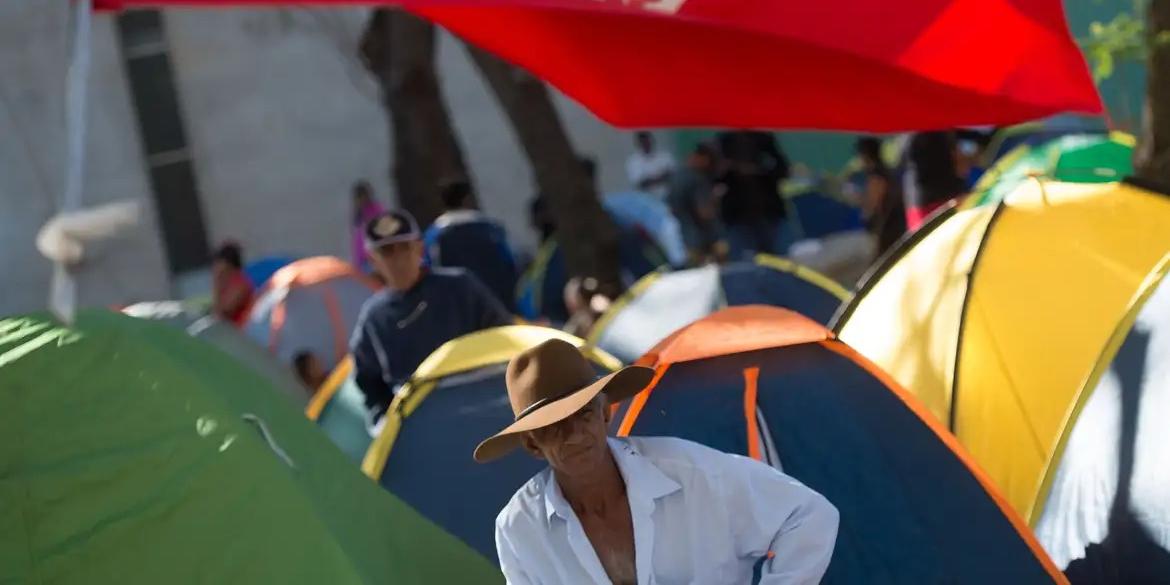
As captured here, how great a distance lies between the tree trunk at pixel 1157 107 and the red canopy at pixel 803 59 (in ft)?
10.1

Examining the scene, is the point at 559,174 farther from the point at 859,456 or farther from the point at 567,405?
the point at 567,405

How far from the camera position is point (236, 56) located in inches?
792

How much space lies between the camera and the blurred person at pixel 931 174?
9117mm

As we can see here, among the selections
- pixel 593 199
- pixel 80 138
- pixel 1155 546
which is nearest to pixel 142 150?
pixel 593 199

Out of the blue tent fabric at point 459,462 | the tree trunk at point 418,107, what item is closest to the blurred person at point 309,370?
the tree trunk at point 418,107

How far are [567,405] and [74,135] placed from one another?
138cm

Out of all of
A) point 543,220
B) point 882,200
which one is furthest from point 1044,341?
point 543,220

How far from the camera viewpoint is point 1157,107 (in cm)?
725

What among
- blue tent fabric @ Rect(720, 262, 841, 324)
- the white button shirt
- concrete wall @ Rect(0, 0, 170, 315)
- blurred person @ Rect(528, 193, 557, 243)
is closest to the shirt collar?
the white button shirt

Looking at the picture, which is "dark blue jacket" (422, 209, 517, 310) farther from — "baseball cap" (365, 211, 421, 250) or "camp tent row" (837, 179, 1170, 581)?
"camp tent row" (837, 179, 1170, 581)

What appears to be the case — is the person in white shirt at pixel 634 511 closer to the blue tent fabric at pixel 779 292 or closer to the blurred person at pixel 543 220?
the blue tent fabric at pixel 779 292

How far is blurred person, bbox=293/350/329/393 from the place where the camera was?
10367 millimetres

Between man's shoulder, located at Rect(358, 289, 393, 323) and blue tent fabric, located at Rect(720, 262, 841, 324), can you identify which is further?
blue tent fabric, located at Rect(720, 262, 841, 324)

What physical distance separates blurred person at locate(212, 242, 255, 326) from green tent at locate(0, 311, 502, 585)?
26.3 ft
